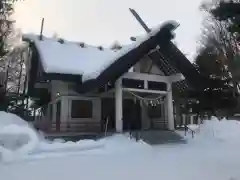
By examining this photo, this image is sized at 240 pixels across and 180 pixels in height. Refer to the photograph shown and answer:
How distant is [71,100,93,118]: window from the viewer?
671 inches

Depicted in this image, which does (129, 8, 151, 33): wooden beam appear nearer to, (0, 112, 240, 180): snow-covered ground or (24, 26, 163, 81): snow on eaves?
(24, 26, 163, 81): snow on eaves

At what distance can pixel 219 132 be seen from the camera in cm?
1633

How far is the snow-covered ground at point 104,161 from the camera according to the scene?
7.11m

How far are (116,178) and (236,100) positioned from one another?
22480 mm

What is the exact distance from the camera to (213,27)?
1198 inches

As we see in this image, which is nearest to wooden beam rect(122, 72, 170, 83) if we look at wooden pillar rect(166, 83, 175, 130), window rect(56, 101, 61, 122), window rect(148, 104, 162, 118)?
wooden pillar rect(166, 83, 175, 130)

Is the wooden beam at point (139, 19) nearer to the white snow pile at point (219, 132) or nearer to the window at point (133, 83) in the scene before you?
the window at point (133, 83)

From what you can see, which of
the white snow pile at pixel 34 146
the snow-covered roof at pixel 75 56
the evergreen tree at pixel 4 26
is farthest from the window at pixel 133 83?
the evergreen tree at pixel 4 26

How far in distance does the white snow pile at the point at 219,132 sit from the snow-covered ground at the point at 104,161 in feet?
4.54

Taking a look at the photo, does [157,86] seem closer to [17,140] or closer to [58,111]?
[58,111]

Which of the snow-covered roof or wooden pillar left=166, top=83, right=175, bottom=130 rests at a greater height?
the snow-covered roof

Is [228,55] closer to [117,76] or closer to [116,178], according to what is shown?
[117,76]

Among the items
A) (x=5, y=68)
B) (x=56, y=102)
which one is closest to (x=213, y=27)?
(x=56, y=102)

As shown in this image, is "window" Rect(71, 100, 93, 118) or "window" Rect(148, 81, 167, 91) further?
"window" Rect(148, 81, 167, 91)
